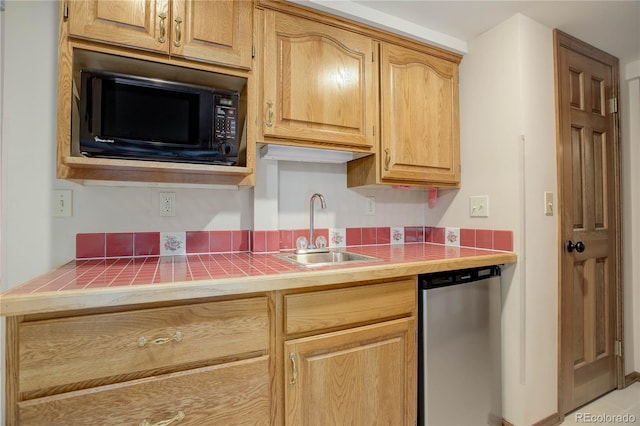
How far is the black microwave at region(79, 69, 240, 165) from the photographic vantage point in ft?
3.64

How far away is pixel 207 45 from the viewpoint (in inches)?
50.6

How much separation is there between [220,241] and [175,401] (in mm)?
809

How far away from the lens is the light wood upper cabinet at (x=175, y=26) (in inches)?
44.4

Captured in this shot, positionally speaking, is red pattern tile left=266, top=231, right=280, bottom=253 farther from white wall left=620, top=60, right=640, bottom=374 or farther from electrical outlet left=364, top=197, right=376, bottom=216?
white wall left=620, top=60, right=640, bottom=374

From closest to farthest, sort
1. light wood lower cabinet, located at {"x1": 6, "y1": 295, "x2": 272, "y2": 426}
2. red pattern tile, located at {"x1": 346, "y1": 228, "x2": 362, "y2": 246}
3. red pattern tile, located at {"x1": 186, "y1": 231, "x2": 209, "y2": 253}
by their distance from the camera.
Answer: light wood lower cabinet, located at {"x1": 6, "y1": 295, "x2": 272, "y2": 426}
red pattern tile, located at {"x1": 186, "y1": 231, "x2": 209, "y2": 253}
red pattern tile, located at {"x1": 346, "y1": 228, "x2": 362, "y2": 246}

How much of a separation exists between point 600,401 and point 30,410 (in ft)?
9.18

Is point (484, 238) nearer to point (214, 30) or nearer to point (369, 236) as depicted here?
point (369, 236)

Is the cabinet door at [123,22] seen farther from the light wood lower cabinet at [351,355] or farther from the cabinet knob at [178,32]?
the light wood lower cabinet at [351,355]

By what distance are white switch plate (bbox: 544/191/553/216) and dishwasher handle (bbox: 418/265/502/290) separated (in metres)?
0.43

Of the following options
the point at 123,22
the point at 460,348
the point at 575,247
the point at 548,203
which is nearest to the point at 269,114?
the point at 123,22

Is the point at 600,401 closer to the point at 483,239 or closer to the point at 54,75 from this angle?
the point at 483,239

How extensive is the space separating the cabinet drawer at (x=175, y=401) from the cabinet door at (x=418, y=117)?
120 centimetres

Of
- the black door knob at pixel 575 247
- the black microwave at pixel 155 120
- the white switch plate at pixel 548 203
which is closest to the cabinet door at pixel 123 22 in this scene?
the black microwave at pixel 155 120
